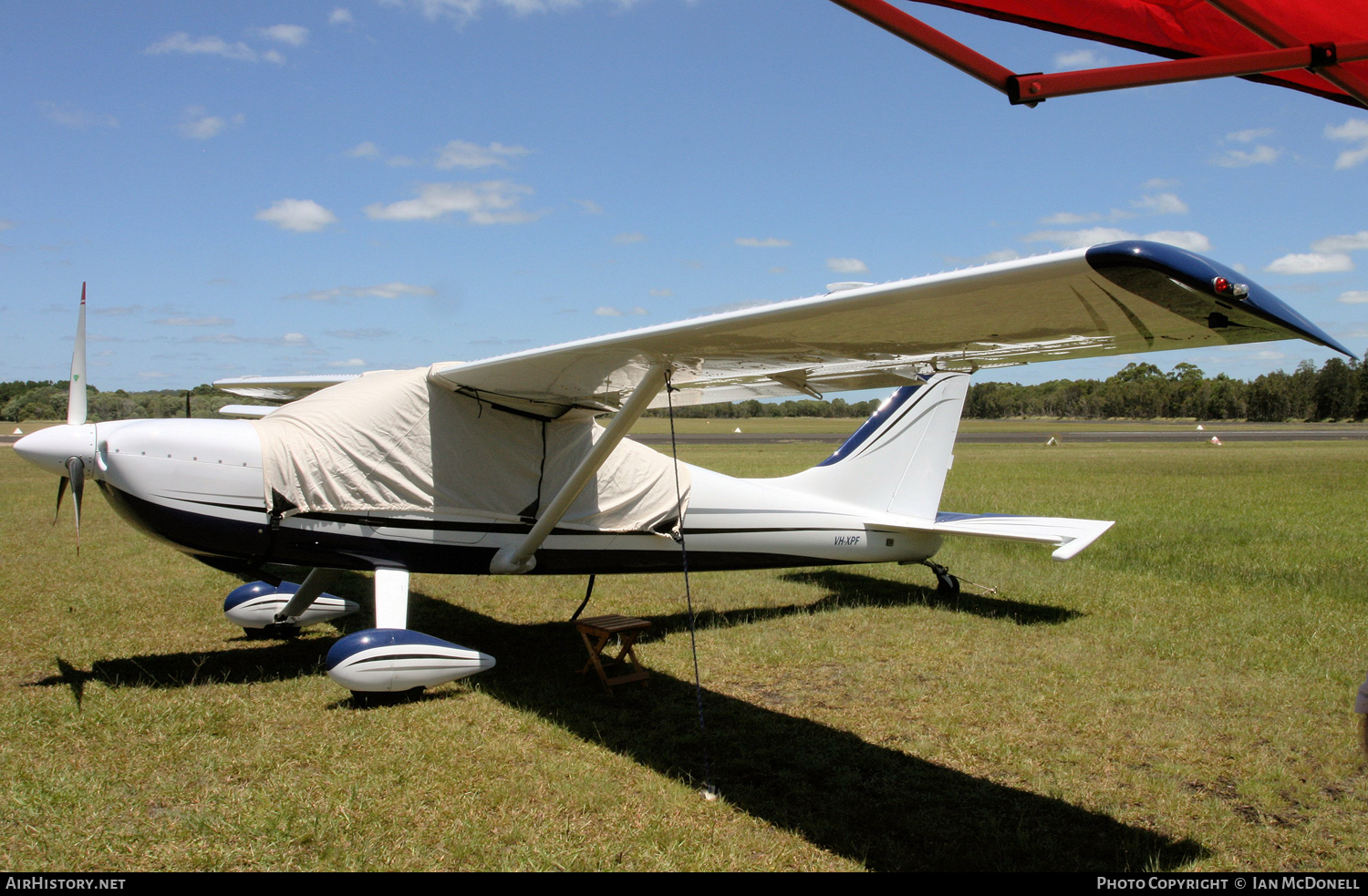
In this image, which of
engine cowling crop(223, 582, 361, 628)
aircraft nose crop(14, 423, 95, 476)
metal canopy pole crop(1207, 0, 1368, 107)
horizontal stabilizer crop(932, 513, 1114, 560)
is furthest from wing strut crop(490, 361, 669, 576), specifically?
horizontal stabilizer crop(932, 513, 1114, 560)

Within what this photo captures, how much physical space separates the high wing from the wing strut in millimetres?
169

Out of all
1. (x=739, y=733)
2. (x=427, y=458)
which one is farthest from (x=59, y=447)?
(x=739, y=733)

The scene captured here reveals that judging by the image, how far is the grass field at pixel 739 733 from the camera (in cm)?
356

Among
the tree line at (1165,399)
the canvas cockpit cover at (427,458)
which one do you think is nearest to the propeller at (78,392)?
the canvas cockpit cover at (427,458)

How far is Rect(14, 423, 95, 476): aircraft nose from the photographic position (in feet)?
16.8

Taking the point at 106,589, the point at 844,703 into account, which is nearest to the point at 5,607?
the point at 106,589

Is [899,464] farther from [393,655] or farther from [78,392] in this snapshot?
[78,392]

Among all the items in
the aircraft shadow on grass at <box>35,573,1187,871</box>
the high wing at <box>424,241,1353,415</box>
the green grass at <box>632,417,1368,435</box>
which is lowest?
the aircraft shadow on grass at <box>35,573,1187,871</box>

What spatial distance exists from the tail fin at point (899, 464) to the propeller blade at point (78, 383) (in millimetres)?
5863

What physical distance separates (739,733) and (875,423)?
4402mm

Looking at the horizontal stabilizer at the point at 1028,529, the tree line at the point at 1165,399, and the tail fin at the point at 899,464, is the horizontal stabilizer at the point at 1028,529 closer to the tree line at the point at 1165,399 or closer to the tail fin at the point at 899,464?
the tail fin at the point at 899,464

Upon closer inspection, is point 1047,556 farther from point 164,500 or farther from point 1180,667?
point 164,500

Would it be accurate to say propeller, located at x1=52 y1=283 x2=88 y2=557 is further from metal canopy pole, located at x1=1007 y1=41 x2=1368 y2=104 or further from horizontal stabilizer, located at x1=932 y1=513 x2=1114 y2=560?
horizontal stabilizer, located at x1=932 y1=513 x2=1114 y2=560

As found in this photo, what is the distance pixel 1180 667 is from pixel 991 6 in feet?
19.3
